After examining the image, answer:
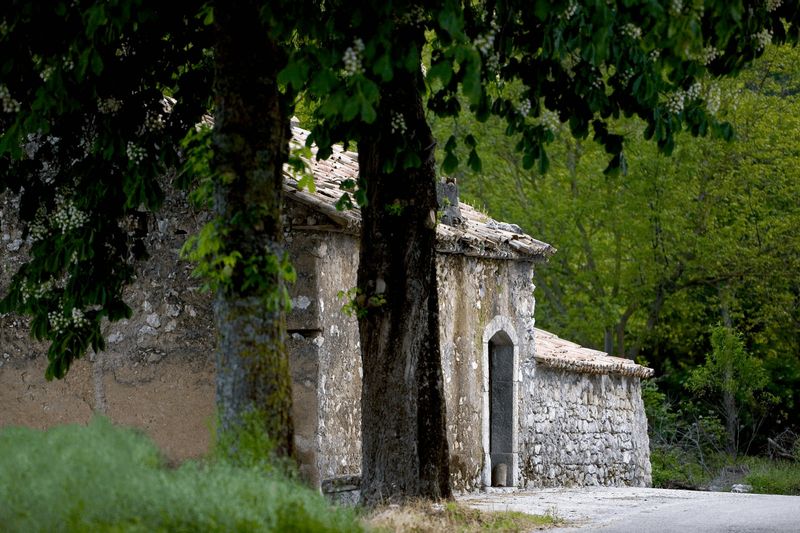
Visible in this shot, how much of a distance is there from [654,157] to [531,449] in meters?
12.8

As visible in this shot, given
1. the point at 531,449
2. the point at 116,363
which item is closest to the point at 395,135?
the point at 116,363

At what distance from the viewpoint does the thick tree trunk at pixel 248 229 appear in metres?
8.23

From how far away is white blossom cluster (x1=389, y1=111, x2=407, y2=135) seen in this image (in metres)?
9.90

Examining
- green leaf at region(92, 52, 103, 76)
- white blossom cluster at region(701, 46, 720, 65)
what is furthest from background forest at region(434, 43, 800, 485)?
green leaf at region(92, 52, 103, 76)

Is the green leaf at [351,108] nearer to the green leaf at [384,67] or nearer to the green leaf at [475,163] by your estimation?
the green leaf at [384,67]

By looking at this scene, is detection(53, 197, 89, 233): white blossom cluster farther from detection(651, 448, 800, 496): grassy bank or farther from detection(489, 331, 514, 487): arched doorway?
detection(651, 448, 800, 496): grassy bank

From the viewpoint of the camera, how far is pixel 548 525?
35.2ft

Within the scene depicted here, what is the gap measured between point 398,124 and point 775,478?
16.0 m

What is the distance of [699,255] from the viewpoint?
27.6 meters

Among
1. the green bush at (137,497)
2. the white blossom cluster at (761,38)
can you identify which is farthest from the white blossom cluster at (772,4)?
the green bush at (137,497)

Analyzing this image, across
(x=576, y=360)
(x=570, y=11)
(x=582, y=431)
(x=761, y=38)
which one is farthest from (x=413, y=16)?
(x=582, y=431)

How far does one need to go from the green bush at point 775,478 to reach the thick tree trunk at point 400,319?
45.4 feet

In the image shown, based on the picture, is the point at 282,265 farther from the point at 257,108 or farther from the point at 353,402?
the point at 353,402

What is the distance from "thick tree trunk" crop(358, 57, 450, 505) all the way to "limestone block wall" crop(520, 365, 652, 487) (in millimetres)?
6560
